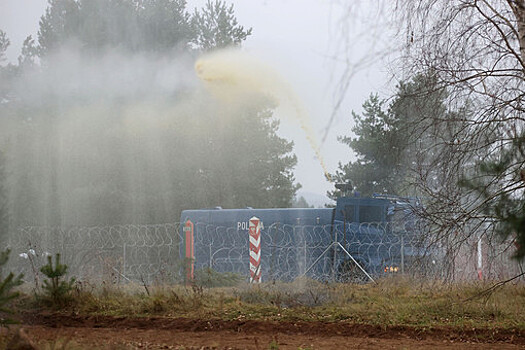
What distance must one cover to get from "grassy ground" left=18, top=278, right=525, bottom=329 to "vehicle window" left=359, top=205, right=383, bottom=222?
10.4 ft

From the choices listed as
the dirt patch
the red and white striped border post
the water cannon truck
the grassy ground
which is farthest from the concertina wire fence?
the dirt patch

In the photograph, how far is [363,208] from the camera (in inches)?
621

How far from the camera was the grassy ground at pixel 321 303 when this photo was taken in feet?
32.1

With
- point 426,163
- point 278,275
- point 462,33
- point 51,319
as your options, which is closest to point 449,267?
point 426,163

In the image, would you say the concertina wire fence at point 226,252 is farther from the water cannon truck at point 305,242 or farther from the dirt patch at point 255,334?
the dirt patch at point 255,334

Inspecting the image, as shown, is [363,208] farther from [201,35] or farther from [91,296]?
[201,35]

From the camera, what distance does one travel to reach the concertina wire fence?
1393cm

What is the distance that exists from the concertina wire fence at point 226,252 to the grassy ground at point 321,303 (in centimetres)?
62

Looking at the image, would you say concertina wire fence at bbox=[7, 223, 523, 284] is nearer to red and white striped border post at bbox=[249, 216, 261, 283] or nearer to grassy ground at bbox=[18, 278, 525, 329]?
red and white striped border post at bbox=[249, 216, 261, 283]

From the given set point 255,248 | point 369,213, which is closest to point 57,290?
point 255,248

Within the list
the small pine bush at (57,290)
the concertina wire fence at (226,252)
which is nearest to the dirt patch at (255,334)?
the small pine bush at (57,290)

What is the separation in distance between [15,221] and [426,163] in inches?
663

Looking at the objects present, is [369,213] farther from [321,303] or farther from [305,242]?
[321,303]

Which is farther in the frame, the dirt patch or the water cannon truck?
the water cannon truck
